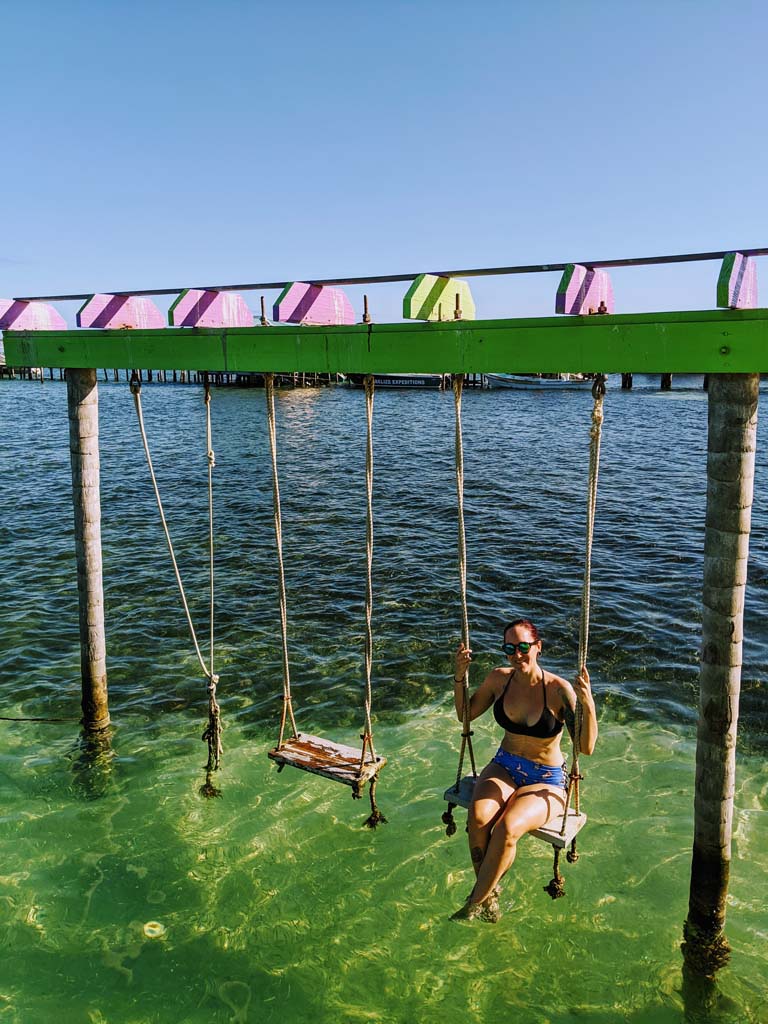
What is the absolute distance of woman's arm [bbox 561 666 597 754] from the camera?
20.4 feet

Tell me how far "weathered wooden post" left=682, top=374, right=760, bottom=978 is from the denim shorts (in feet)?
3.59

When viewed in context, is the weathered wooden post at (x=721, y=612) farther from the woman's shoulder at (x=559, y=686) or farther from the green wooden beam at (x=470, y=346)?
the woman's shoulder at (x=559, y=686)

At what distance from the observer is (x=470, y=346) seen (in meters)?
6.28

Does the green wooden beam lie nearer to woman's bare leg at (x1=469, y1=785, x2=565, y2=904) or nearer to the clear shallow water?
woman's bare leg at (x1=469, y1=785, x2=565, y2=904)

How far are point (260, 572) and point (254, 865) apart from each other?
11291 millimetres

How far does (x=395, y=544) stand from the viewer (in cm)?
2212

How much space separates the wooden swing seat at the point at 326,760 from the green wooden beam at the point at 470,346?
358 centimetres

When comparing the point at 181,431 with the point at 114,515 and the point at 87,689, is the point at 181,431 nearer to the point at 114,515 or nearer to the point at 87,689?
the point at 114,515

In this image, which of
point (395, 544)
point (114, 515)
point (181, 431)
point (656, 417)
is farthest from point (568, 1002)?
point (656, 417)

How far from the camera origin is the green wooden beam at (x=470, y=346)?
5.28 m

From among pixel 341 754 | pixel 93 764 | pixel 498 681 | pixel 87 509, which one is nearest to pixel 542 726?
pixel 498 681

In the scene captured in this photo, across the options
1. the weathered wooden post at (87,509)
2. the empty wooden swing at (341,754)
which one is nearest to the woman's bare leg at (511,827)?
the empty wooden swing at (341,754)

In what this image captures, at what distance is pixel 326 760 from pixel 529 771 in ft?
6.48

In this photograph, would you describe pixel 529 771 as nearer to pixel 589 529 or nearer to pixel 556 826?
pixel 556 826
